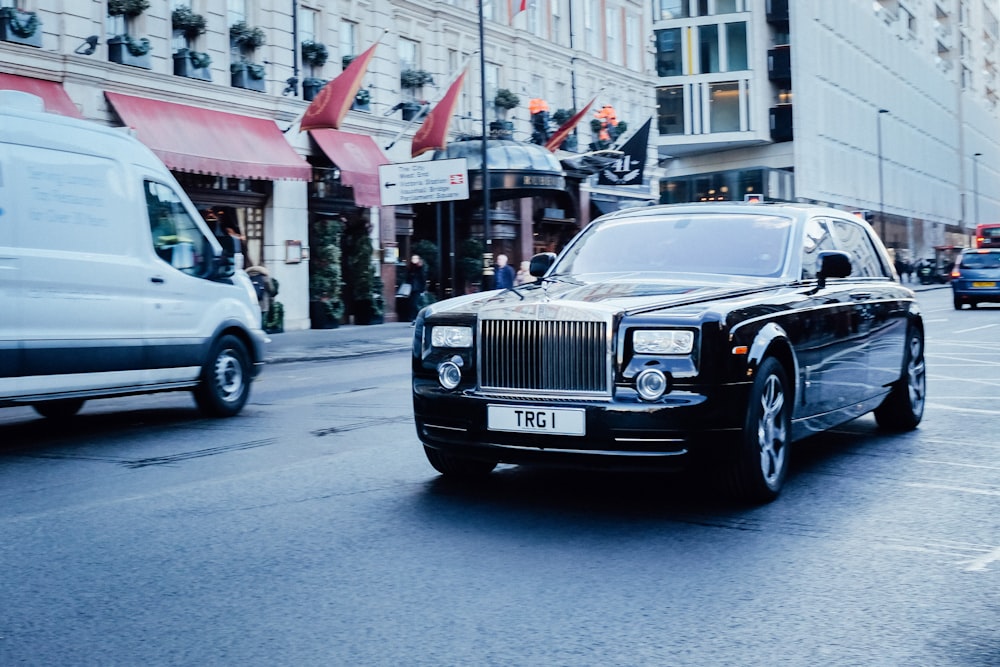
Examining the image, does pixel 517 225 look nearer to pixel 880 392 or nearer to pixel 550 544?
pixel 880 392

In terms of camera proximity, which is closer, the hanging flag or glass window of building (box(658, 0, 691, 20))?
the hanging flag

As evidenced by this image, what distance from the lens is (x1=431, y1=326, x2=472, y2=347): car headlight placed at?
6.26 meters

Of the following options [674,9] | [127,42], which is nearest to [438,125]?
[127,42]

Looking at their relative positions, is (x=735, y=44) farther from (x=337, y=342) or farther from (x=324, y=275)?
(x=337, y=342)

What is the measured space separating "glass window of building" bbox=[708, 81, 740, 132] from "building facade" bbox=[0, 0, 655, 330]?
2877cm

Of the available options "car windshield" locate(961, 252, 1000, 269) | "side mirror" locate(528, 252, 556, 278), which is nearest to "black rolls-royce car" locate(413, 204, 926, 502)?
"side mirror" locate(528, 252, 556, 278)

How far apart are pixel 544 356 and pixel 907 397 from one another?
405 centimetres

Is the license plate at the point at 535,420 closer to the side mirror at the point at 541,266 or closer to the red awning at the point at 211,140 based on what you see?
the side mirror at the point at 541,266

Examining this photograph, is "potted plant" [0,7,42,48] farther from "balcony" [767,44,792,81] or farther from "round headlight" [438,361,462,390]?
"balcony" [767,44,792,81]

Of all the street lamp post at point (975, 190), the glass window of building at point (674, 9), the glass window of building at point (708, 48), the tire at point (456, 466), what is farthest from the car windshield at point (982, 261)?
the street lamp post at point (975, 190)

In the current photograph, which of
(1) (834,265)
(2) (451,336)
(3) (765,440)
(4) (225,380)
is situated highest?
(1) (834,265)

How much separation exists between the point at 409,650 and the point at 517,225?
1304 inches

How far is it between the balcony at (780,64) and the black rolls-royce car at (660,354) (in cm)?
6024

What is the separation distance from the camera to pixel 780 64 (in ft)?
214
